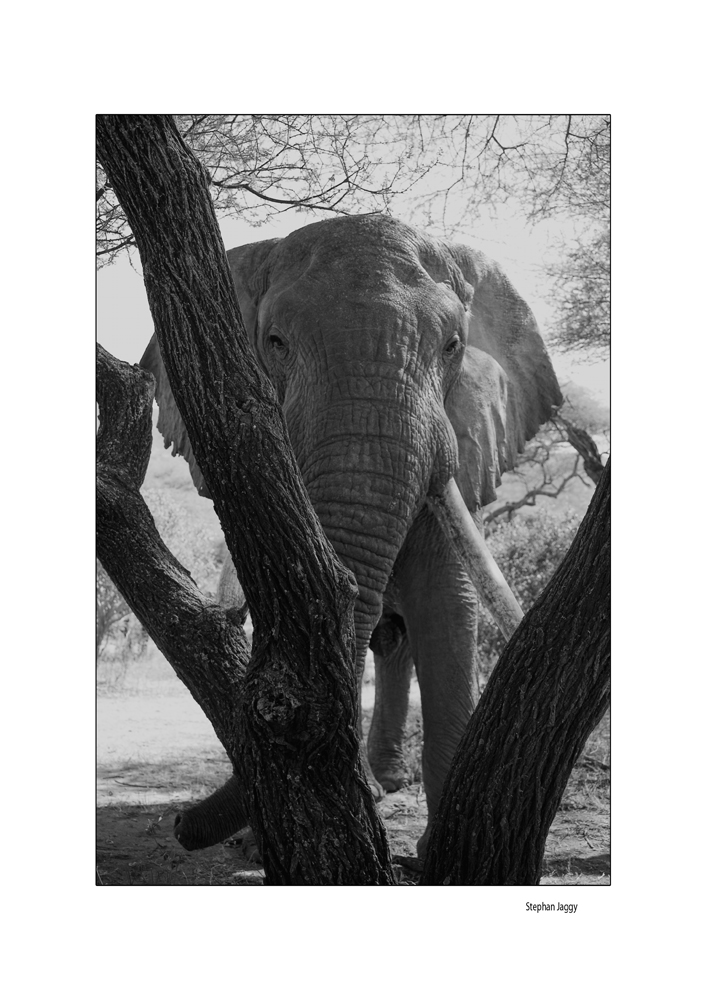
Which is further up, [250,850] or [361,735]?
[361,735]

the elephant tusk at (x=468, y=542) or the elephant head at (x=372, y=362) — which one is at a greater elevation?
the elephant head at (x=372, y=362)

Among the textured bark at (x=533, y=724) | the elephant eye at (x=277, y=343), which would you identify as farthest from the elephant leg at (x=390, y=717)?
the textured bark at (x=533, y=724)

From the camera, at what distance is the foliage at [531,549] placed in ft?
19.5

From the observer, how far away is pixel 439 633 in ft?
14.8

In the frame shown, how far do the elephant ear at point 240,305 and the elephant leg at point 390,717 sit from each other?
158 cm

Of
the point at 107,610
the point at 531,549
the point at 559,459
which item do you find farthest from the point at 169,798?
the point at 559,459

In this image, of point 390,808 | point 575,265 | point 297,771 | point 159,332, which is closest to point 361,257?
point 575,265

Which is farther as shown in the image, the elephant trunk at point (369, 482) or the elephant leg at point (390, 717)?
the elephant leg at point (390, 717)

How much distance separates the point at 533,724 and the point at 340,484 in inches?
44.8

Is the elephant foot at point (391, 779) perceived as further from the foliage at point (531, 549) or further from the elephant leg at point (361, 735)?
the foliage at point (531, 549)

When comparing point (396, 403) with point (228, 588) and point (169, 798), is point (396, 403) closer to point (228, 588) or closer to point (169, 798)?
point (228, 588)

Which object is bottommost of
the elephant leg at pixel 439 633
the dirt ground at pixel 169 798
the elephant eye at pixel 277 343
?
the dirt ground at pixel 169 798
